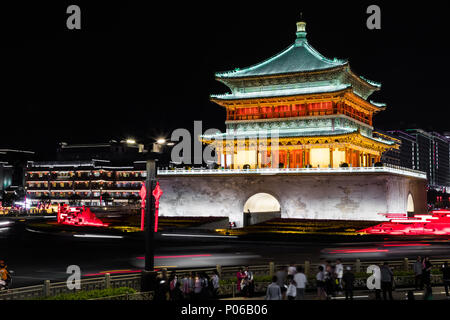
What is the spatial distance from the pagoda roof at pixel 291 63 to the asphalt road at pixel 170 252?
2115 centimetres

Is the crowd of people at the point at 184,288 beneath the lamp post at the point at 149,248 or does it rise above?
beneath

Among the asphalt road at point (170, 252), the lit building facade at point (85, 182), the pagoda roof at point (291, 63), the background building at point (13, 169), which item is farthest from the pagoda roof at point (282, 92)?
the background building at point (13, 169)

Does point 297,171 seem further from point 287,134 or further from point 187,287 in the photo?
point 187,287

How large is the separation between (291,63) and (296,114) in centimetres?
589

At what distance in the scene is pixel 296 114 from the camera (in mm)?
52094

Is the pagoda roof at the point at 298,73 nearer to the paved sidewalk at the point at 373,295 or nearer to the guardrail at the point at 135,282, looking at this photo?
the guardrail at the point at 135,282

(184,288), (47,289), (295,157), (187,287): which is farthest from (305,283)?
(295,157)

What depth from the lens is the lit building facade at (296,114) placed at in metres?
50.3

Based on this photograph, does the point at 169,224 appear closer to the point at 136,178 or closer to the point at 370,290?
the point at 370,290

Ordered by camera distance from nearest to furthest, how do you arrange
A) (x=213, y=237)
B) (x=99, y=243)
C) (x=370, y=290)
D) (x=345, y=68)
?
(x=370, y=290)
(x=99, y=243)
(x=213, y=237)
(x=345, y=68)

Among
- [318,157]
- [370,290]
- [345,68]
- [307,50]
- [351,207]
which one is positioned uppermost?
[307,50]

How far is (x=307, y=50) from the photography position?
55438mm

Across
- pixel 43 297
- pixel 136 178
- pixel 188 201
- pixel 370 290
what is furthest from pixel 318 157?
pixel 136 178

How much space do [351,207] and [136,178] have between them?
6368 cm
